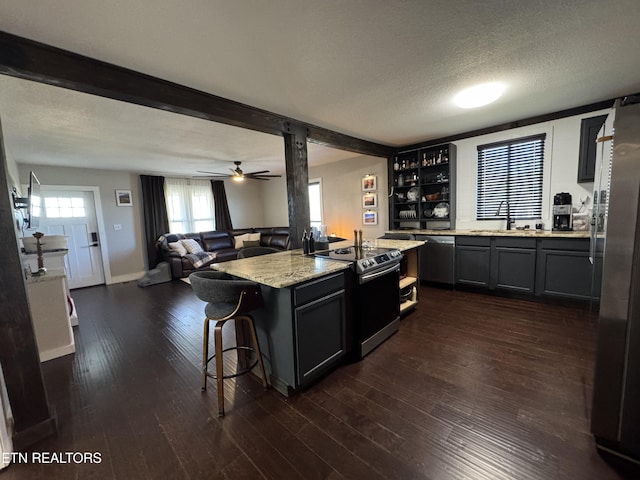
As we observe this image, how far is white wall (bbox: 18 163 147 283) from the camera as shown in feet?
17.1

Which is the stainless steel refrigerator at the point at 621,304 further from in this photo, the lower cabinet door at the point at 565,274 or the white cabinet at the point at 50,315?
the white cabinet at the point at 50,315

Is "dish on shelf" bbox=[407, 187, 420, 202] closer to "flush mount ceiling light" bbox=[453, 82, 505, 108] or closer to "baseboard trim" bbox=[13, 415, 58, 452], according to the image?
"flush mount ceiling light" bbox=[453, 82, 505, 108]

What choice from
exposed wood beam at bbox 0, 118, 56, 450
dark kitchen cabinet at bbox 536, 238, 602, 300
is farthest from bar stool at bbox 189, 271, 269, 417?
dark kitchen cabinet at bbox 536, 238, 602, 300

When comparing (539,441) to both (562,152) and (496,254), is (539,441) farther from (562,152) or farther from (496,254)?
(562,152)

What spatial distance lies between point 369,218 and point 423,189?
1262mm

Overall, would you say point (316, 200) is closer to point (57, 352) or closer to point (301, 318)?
point (301, 318)

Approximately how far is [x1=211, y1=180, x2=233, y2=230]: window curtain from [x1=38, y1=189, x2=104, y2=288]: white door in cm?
257

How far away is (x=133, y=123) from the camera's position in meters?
3.08

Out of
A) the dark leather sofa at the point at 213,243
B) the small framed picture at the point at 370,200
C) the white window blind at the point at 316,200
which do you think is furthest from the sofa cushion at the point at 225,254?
the small framed picture at the point at 370,200

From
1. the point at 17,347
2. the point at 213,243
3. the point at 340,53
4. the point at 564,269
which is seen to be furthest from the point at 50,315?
the point at 564,269

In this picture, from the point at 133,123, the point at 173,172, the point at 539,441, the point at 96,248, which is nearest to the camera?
the point at 539,441

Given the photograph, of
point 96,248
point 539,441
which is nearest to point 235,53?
point 539,441

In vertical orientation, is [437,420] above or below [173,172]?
below

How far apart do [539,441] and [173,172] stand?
7.34m
